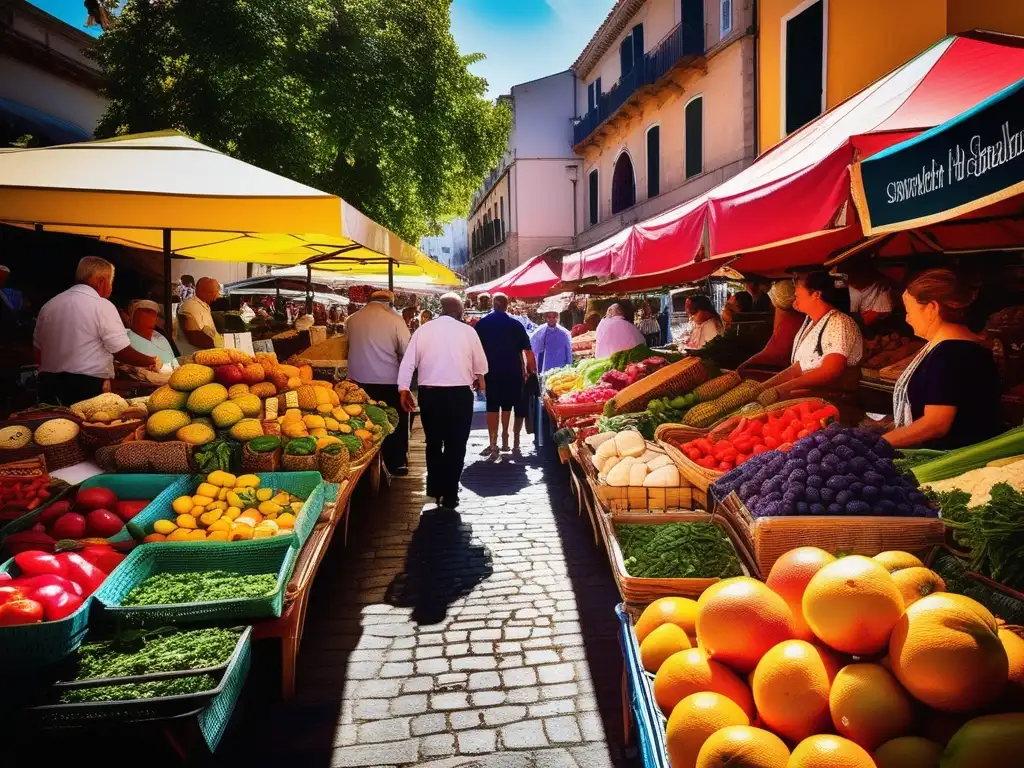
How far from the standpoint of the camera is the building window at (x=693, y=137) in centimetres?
1778

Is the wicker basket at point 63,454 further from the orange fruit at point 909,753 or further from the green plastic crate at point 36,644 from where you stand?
the orange fruit at point 909,753

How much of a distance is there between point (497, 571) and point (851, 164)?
3554 mm

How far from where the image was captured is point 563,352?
11602 mm

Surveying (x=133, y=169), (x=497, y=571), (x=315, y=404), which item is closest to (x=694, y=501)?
(x=497, y=571)

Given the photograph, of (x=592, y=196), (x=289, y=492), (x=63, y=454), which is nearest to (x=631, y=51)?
(x=592, y=196)

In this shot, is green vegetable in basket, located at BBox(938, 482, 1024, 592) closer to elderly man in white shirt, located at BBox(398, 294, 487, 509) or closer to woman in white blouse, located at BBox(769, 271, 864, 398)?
woman in white blouse, located at BBox(769, 271, 864, 398)

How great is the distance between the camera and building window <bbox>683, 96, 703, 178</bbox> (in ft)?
58.3

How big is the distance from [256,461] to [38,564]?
5.51 ft

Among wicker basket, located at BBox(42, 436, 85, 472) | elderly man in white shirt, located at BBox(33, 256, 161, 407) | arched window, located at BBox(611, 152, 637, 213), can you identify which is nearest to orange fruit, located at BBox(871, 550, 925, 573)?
wicker basket, located at BBox(42, 436, 85, 472)

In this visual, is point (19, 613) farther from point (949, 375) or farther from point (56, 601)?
point (949, 375)

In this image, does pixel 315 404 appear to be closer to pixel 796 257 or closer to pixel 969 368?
pixel 969 368

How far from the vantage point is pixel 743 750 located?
159 cm

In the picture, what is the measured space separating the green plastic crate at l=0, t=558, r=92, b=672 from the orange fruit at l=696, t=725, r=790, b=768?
2.37 m

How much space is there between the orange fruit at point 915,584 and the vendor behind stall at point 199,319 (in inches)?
309
